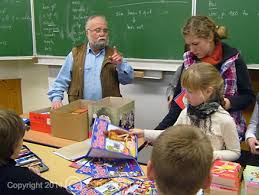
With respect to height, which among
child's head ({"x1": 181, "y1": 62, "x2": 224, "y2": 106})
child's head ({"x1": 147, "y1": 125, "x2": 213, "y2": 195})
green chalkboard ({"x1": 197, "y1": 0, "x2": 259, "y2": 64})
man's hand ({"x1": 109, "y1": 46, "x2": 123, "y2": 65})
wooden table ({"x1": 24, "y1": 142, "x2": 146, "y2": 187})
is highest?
green chalkboard ({"x1": 197, "y1": 0, "x2": 259, "y2": 64})

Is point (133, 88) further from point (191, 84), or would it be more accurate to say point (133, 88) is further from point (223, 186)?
point (223, 186)

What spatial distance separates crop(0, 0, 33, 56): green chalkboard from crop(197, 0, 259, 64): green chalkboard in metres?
2.10

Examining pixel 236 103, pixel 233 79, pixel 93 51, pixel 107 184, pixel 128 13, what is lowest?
pixel 107 184

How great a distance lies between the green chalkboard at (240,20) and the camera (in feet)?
8.93

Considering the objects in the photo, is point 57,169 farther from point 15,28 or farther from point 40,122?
point 15,28

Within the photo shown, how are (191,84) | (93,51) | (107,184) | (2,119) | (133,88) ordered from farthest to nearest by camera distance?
(133,88)
(93,51)
(191,84)
(107,184)
(2,119)

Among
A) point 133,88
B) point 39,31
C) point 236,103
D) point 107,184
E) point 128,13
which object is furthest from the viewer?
point 39,31

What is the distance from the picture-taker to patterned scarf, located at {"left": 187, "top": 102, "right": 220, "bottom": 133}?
5.74ft

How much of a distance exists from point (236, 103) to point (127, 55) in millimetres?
1540

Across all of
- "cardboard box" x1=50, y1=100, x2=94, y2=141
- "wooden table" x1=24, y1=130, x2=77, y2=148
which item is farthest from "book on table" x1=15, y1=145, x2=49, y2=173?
"cardboard box" x1=50, y1=100, x2=94, y2=141

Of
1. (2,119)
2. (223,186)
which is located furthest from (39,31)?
(223,186)

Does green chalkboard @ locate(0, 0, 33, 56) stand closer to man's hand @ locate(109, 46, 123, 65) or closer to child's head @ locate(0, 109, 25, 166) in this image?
man's hand @ locate(109, 46, 123, 65)

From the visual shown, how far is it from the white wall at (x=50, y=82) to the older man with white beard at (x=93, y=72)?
68 cm

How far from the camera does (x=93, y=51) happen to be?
9.34ft
